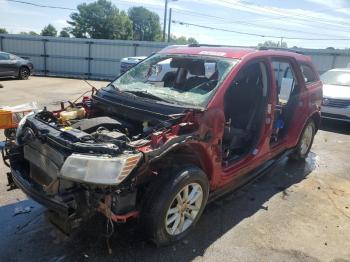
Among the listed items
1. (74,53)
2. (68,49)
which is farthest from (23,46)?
(74,53)

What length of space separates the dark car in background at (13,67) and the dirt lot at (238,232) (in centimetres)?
1276

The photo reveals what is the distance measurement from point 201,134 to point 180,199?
64cm

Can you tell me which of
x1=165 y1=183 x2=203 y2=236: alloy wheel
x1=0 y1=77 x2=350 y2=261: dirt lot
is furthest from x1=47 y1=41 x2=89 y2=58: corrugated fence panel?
x1=165 y1=183 x2=203 y2=236: alloy wheel

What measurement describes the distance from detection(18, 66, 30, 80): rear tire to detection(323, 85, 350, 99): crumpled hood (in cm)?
1355

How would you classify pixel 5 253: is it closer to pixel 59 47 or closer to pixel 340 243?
pixel 340 243

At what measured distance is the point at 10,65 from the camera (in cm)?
1661

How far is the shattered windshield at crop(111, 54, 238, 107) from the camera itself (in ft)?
12.6

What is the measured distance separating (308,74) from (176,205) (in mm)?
3743

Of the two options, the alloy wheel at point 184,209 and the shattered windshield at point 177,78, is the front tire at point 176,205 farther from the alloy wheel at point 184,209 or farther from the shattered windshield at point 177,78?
the shattered windshield at point 177,78

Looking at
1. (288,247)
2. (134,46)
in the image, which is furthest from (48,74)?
(288,247)

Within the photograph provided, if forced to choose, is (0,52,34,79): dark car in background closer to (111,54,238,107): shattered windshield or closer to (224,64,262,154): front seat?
(111,54,238,107): shattered windshield

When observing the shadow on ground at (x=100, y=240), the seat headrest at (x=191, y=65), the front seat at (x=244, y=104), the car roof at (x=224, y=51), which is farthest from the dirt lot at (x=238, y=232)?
the car roof at (x=224, y=51)

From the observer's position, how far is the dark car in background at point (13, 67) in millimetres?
Result: 16350

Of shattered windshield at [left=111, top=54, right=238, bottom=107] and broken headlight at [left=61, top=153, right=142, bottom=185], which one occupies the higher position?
shattered windshield at [left=111, top=54, right=238, bottom=107]
